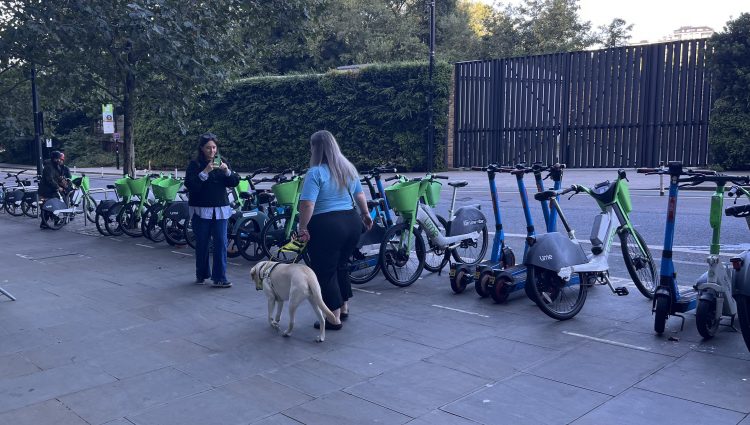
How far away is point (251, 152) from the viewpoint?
3150 cm

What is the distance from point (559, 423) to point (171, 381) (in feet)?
8.26

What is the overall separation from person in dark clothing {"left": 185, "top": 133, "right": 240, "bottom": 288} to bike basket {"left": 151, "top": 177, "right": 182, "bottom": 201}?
3.07 metres

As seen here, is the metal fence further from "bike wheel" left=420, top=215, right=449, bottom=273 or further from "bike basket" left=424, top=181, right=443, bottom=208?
"bike wheel" left=420, top=215, right=449, bottom=273

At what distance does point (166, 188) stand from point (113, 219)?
201 cm

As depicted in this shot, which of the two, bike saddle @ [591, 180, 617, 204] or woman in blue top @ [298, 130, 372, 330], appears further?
bike saddle @ [591, 180, 617, 204]

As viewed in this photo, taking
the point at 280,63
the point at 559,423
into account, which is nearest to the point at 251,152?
the point at 280,63

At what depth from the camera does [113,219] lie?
1170 cm

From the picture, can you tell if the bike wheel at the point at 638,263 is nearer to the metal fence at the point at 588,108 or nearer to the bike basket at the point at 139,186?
the bike basket at the point at 139,186

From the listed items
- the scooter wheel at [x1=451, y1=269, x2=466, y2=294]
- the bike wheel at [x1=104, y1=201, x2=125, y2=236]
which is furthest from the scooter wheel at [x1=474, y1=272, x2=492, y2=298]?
the bike wheel at [x1=104, y1=201, x2=125, y2=236]

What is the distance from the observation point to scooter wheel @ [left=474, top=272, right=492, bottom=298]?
253 inches

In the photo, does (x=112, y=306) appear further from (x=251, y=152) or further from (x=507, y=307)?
(x=251, y=152)

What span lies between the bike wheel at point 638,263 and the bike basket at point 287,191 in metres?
3.95

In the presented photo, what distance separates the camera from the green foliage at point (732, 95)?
19312 millimetres

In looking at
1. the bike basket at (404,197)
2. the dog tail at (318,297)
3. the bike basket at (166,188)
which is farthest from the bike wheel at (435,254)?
the bike basket at (166,188)
